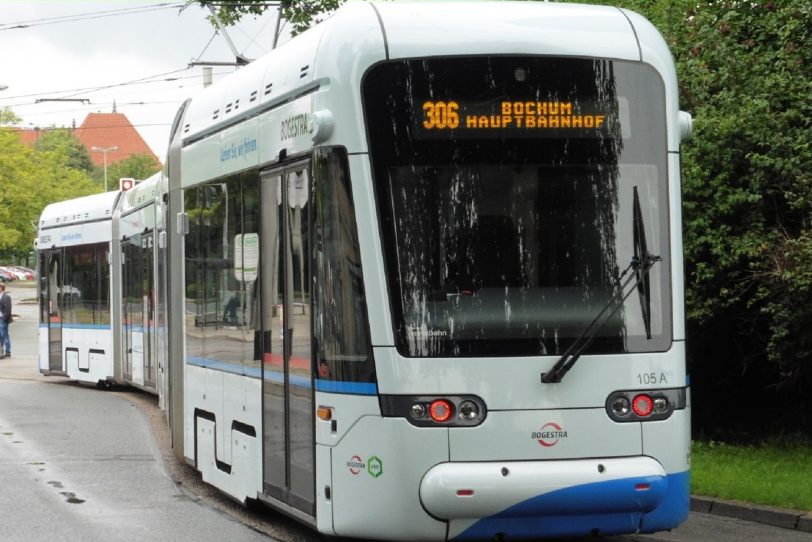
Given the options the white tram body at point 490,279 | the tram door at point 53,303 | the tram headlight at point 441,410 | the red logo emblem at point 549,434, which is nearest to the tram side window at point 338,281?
the white tram body at point 490,279

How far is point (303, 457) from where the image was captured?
28.2 ft

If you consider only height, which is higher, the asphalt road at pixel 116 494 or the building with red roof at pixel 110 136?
the building with red roof at pixel 110 136

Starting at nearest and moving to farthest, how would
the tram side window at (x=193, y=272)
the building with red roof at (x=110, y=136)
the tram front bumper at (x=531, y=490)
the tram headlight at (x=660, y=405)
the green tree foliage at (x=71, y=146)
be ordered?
1. the tram front bumper at (x=531, y=490)
2. the tram headlight at (x=660, y=405)
3. the tram side window at (x=193, y=272)
4. the green tree foliage at (x=71, y=146)
5. the building with red roof at (x=110, y=136)

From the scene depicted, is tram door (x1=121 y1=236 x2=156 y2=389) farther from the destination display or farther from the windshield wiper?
the windshield wiper

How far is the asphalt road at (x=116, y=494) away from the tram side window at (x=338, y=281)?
2.03m

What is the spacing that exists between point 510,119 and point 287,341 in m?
1.94

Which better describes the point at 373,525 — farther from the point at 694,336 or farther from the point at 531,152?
the point at 694,336

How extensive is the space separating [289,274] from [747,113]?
6.96 metres

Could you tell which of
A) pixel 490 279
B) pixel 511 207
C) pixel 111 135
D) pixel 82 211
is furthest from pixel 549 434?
pixel 111 135

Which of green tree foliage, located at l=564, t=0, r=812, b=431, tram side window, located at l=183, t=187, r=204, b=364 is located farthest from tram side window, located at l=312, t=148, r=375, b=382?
green tree foliage, located at l=564, t=0, r=812, b=431

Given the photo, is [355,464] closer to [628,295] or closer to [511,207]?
[511,207]

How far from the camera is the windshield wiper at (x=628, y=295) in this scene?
25.9ft

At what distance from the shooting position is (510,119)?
8070 mm

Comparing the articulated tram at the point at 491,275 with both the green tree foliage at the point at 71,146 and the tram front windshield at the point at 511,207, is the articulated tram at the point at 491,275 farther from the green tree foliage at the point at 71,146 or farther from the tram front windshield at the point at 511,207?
the green tree foliage at the point at 71,146
